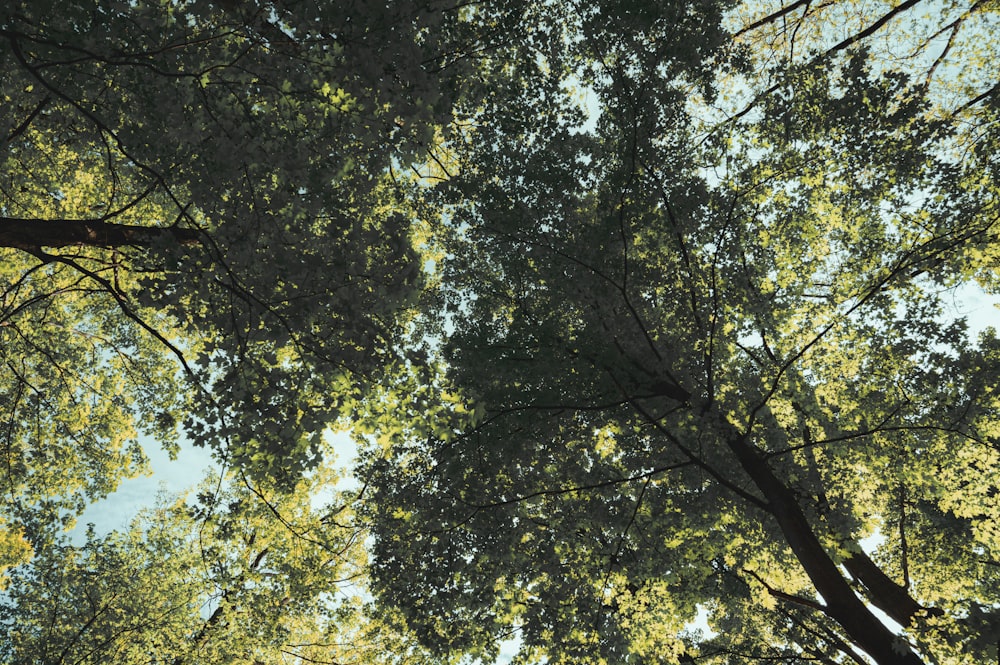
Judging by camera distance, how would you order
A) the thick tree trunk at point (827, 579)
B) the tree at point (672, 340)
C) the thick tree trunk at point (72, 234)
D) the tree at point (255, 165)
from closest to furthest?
1. the tree at point (255, 165)
2. the thick tree trunk at point (72, 234)
3. the thick tree trunk at point (827, 579)
4. the tree at point (672, 340)

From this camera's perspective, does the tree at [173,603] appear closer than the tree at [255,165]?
No

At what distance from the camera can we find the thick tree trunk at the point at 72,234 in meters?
6.61

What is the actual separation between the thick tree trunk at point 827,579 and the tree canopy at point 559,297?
50 millimetres

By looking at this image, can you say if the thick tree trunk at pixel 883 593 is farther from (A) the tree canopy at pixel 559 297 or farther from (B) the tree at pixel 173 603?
(B) the tree at pixel 173 603

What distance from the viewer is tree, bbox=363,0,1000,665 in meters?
9.56

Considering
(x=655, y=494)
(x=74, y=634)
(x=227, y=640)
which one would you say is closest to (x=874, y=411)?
(x=655, y=494)

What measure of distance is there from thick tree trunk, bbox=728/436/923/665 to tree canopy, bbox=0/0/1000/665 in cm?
5

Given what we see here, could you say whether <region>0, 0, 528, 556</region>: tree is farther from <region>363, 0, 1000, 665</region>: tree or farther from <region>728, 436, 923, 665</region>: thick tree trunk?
<region>728, 436, 923, 665</region>: thick tree trunk

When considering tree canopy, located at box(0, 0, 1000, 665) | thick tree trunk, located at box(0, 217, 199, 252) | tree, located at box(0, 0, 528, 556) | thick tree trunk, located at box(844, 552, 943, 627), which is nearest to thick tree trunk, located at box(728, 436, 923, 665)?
tree canopy, located at box(0, 0, 1000, 665)

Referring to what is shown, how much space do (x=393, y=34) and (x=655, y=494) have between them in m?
9.71

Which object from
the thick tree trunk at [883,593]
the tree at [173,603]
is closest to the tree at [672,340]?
the thick tree trunk at [883,593]

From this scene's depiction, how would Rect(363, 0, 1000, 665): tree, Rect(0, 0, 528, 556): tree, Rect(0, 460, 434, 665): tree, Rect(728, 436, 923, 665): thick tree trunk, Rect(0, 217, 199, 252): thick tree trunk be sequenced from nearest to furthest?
Rect(0, 0, 528, 556): tree → Rect(0, 217, 199, 252): thick tree trunk → Rect(728, 436, 923, 665): thick tree trunk → Rect(363, 0, 1000, 665): tree → Rect(0, 460, 434, 665): tree

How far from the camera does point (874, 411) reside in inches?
428

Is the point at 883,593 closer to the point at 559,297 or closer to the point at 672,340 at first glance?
the point at 672,340
